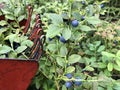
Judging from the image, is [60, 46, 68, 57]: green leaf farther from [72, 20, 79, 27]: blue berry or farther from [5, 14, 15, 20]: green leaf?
[5, 14, 15, 20]: green leaf

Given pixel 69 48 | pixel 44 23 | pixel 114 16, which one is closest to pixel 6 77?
pixel 69 48

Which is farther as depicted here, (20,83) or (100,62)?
(100,62)

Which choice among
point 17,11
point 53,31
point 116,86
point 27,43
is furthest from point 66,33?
point 17,11

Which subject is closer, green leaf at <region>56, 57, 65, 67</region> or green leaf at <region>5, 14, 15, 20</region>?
green leaf at <region>56, 57, 65, 67</region>

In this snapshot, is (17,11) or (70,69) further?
(17,11)

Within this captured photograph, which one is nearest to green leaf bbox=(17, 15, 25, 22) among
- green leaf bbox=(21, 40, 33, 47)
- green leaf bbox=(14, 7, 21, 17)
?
green leaf bbox=(14, 7, 21, 17)

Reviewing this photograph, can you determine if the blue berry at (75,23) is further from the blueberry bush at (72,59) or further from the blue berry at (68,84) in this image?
the blue berry at (68,84)

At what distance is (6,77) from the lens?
1.09 metres

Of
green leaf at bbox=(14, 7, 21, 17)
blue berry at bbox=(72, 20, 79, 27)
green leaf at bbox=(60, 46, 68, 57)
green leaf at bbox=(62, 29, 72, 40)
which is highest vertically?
blue berry at bbox=(72, 20, 79, 27)

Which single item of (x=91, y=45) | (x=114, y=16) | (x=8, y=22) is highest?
(x=8, y=22)

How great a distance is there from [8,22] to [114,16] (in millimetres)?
1095

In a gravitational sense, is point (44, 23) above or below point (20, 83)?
above

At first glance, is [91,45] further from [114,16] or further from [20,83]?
[114,16]

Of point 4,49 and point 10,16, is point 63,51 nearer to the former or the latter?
point 4,49
